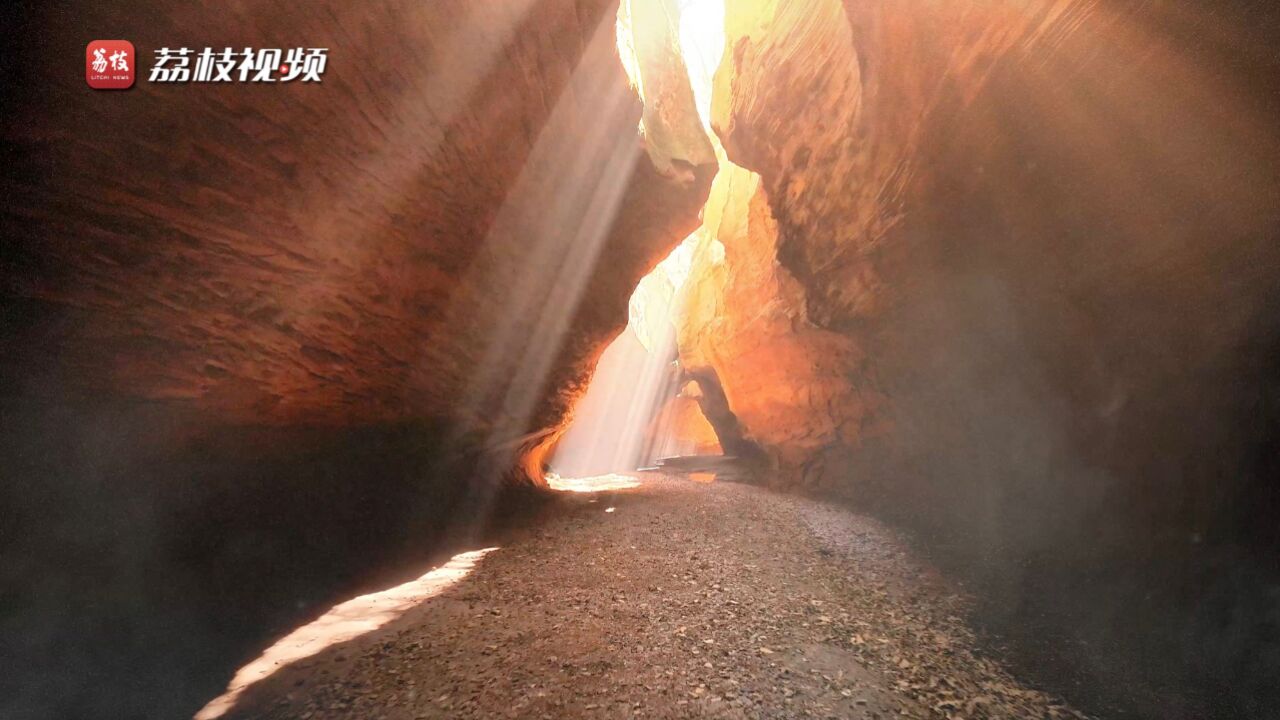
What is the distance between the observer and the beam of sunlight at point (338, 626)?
2.26 meters

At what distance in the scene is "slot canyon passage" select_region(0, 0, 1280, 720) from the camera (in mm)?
2340

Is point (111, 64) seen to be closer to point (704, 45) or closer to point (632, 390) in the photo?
point (704, 45)

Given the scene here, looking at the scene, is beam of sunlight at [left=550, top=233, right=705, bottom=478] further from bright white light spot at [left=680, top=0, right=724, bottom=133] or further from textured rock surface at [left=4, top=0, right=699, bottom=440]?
textured rock surface at [left=4, top=0, right=699, bottom=440]

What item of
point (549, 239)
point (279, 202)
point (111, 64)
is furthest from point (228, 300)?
point (549, 239)

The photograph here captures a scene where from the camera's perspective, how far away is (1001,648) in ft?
9.35

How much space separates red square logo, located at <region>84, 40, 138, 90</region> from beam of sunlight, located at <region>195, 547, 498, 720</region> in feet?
11.5

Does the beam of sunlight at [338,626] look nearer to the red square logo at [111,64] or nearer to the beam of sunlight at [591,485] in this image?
the red square logo at [111,64]

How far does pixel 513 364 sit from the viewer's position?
6.46 metres

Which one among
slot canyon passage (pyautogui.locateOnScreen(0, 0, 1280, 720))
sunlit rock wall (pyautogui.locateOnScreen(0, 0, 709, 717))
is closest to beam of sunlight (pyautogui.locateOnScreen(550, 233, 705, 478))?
slot canyon passage (pyautogui.locateOnScreen(0, 0, 1280, 720))

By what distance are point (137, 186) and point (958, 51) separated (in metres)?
6.92

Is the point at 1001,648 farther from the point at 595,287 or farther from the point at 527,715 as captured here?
the point at 595,287

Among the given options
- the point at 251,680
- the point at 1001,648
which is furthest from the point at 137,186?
the point at 1001,648

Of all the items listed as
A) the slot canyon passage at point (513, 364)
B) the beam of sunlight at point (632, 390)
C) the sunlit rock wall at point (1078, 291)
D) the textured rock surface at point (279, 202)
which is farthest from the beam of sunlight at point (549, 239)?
the beam of sunlight at point (632, 390)

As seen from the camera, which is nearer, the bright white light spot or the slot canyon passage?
the slot canyon passage
